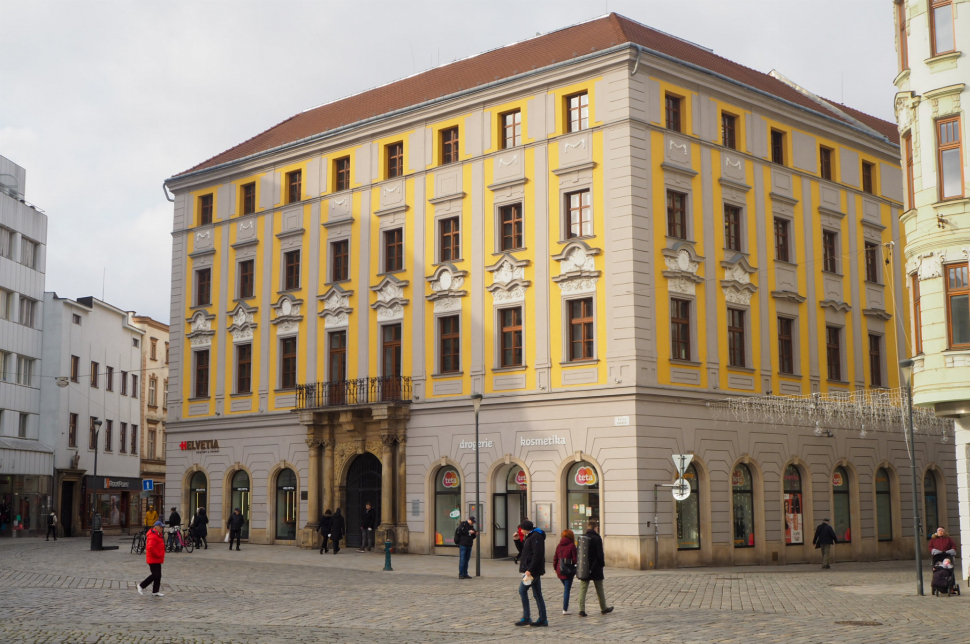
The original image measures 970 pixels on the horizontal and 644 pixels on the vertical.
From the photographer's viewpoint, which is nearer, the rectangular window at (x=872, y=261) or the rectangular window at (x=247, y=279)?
the rectangular window at (x=872, y=261)

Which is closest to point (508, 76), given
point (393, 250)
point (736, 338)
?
point (393, 250)

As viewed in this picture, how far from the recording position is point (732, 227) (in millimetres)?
37969

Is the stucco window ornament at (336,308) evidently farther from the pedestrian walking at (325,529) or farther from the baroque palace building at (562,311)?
the pedestrian walking at (325,529)

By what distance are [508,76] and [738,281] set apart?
10296mm

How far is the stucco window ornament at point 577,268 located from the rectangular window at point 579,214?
539 millimetres

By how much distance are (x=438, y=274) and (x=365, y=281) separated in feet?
12.1

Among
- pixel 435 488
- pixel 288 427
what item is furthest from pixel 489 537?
pixel 288 427

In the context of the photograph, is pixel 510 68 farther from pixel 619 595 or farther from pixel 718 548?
pixel 619 595

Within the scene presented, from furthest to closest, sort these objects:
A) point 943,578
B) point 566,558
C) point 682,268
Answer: point 682,268, point 943,578, point 566,558

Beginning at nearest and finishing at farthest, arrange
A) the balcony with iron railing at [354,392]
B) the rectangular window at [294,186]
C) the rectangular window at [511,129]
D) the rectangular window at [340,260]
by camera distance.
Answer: the rectangular window at [511,129], the balcony with iron railing at [354,392], the rectangular window at [340,260], the rectangular window at [294,186]

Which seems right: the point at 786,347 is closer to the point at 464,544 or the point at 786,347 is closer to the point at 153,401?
the point at 464,544

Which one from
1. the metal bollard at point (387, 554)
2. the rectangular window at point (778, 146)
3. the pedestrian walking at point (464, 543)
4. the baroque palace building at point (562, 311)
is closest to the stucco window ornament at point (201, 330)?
the baroque palace building at point (562, 311)

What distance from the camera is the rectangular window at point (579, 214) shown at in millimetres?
35750

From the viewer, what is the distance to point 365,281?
137 ft
